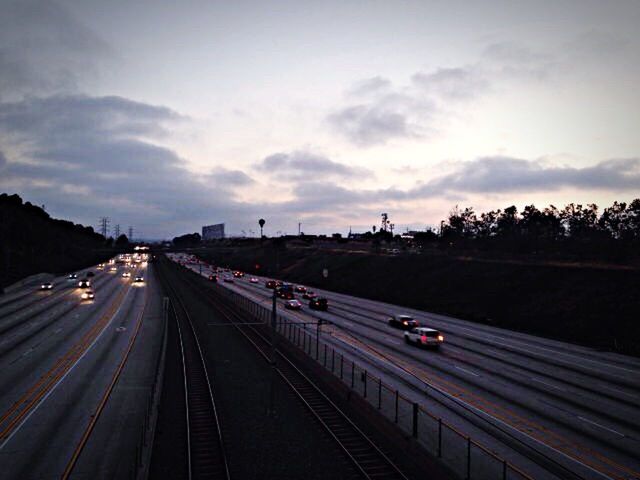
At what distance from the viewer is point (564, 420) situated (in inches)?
771

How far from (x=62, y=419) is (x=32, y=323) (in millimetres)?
29783

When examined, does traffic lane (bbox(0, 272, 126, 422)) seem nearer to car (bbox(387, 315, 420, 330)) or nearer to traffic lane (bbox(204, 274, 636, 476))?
traffic lane (bbox(204, 274, 636, 476))

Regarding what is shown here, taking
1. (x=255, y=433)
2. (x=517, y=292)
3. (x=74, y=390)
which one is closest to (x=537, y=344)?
(x=517, y=292)

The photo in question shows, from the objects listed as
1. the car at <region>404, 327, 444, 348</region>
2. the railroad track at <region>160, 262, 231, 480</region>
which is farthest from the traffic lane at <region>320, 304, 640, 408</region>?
the railroad track at <region>160, 262, 231, 480</region>

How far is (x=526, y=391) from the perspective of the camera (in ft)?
78.2

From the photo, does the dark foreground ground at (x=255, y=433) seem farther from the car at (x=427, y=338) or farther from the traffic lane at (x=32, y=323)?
the traffic lane at (x=32, y=323)

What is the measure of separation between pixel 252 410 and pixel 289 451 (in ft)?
15.5

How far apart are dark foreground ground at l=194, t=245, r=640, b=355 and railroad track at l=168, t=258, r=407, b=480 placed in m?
6.42

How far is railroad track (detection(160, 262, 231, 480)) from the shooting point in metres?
15.5

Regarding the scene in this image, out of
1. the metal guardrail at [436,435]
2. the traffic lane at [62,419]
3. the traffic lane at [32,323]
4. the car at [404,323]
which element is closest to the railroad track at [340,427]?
the metal guardrail at [436,435]

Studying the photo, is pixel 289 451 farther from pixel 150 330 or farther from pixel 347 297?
pixel 347 297

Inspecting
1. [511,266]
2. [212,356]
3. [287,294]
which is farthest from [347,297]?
[212,356]

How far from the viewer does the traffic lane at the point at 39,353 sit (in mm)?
23766

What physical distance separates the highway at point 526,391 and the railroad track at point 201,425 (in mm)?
9482
